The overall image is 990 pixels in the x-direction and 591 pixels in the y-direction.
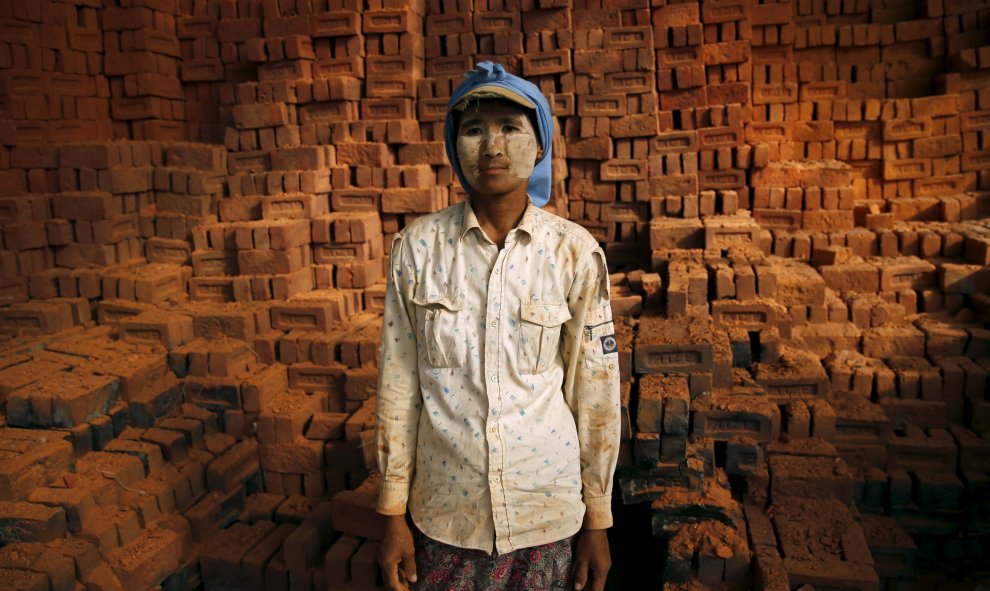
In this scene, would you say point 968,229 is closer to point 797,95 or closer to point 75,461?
point 797,95

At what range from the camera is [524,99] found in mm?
2281

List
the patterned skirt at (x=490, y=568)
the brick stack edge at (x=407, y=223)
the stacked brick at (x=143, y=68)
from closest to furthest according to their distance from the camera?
the patterned skirt at (x=490, y=568)
the brick stack edge at (x=407, y=223)
the stacked brick at (x=143, y=68)

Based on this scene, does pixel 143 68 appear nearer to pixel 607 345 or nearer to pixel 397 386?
pixel 397 386

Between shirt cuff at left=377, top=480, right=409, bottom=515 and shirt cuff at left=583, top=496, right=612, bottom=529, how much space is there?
0.60m

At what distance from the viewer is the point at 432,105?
772 cm

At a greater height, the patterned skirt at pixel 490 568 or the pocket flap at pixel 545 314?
the pocket flap at pixel 545 314

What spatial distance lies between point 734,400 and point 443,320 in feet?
10.5

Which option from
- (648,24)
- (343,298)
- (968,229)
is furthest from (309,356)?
(968,229)

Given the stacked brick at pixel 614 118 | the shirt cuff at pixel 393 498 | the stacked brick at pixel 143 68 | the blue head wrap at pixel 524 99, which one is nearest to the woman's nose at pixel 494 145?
the blue head wrap at pixel 524 99

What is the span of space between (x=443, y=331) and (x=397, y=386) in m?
0.27

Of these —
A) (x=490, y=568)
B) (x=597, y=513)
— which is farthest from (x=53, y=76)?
(x=597, y=513)

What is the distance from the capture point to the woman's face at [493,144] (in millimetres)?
2307

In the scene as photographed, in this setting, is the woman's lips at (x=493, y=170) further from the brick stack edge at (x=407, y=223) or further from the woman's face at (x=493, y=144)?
the brick stack edge at (x=407, y=223)

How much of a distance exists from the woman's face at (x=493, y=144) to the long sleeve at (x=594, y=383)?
38 centimetres
